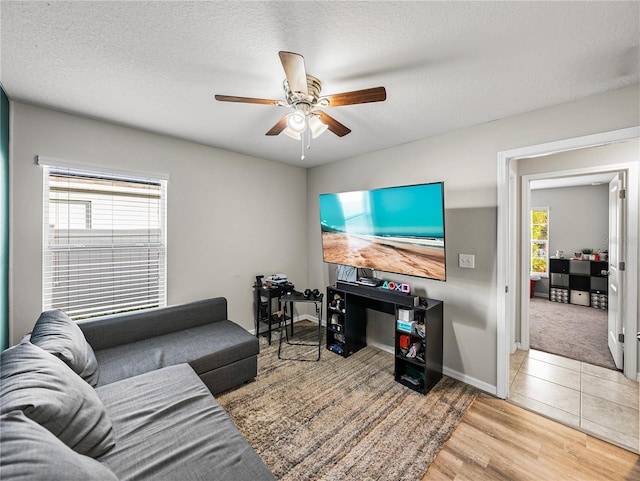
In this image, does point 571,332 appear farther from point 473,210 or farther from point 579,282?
point 473,210

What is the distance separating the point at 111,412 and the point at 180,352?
0.75 m

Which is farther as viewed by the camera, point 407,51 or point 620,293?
point 620,293

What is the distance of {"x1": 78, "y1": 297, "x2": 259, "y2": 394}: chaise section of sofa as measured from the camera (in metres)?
2.10

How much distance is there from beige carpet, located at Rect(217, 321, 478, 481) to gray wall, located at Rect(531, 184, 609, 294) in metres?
5.33

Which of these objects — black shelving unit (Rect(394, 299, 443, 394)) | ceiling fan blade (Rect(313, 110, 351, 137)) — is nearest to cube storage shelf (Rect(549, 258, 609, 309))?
black shelving unit (Rect(394, 299, 443, 394))

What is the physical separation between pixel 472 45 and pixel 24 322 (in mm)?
3756

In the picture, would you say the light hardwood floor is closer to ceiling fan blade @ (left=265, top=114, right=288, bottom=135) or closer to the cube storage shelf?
ceiling fan blade @ (left=265, top=114, right=288, bottom=135)

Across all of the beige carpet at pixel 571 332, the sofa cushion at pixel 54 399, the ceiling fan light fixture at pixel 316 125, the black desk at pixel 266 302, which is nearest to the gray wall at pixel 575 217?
the beige carpet at pixel 571 332

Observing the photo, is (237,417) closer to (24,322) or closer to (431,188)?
(24,322)

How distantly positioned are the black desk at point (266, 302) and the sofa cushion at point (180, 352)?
0.71 m

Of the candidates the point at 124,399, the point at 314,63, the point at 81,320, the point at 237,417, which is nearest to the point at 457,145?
the point at 314,63

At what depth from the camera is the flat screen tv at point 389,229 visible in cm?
238

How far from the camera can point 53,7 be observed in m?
1.22

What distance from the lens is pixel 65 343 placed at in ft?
5.30
